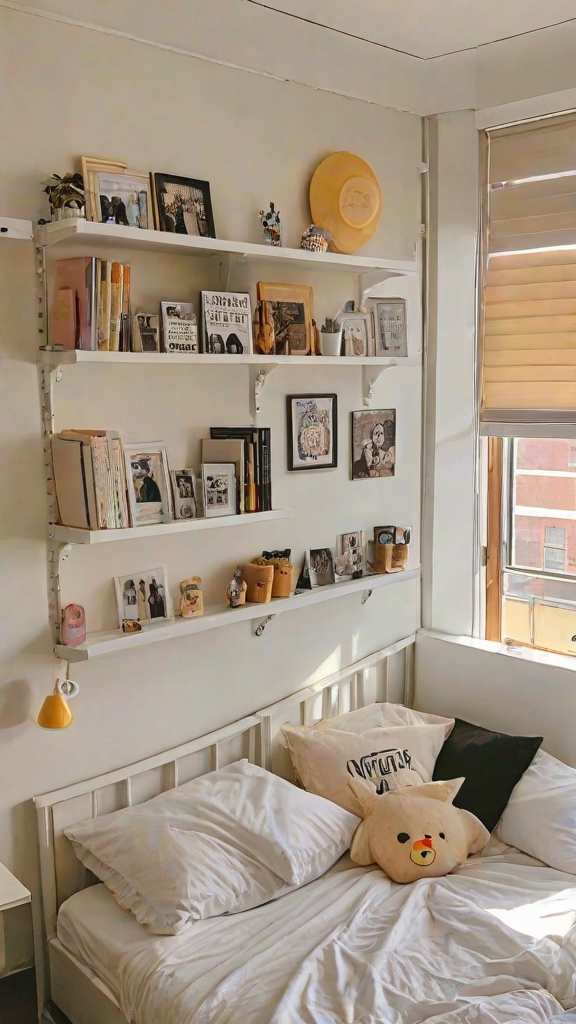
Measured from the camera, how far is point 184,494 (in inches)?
86.6

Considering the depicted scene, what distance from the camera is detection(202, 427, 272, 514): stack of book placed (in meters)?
2.25

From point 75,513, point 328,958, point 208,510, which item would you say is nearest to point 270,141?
point 208,510

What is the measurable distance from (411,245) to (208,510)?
1256 millimetres

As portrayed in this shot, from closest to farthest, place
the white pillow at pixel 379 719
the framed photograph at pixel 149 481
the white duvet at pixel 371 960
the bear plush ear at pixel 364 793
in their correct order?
the white duvet at pixel 371 960 → the framed photograph at pixel 149 481 → the bear plush ear at pixel 364 793 → the white pillow at pixel 379 719

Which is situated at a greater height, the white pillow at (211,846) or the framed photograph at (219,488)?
the framed photograph at (219,488)

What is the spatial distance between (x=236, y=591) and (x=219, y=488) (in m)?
0.30

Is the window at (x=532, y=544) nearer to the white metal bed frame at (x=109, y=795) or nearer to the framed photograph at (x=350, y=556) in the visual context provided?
the framed photograph at (x=350, y=556)

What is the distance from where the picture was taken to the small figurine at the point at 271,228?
232 cm

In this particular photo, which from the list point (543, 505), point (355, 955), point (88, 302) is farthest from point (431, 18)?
point (355, 955)

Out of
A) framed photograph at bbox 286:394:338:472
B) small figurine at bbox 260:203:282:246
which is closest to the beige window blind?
framed photograph at bbox 286:394:338:472

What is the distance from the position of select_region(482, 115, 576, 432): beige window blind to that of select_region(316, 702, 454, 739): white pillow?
40.0 inches

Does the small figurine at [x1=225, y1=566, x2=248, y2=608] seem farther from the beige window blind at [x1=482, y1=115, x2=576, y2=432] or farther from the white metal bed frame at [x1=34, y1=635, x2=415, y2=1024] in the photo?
the beige window blind at [x1=482, y1=115, x2=576, y2=432]

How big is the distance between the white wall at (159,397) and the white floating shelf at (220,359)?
0.19 ft

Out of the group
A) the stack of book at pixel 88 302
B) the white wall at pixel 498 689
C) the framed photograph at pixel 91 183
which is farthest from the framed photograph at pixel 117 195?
the white wall at pixel 498 689
